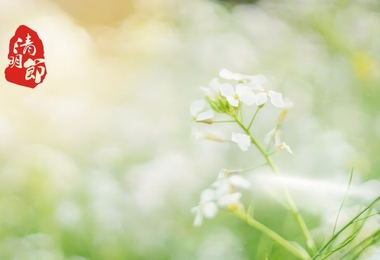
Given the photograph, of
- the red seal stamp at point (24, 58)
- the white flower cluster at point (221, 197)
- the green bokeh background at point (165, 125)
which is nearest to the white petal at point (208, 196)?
the white flower cluster at point (221, 197)

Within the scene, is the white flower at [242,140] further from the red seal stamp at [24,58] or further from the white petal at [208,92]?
the red seal stamp at [24,58]

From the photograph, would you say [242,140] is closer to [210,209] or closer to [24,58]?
[210,209]

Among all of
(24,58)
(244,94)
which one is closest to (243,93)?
(244,94)

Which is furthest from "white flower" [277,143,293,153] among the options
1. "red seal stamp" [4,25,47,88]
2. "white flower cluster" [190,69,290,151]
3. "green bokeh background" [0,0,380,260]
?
"red seal stamp" [4,25,47,88]

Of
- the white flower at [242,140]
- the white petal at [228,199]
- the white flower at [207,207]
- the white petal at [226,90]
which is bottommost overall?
the white flower at [207,207]

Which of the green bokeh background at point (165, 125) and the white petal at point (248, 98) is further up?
the white petal at point (248, 98)

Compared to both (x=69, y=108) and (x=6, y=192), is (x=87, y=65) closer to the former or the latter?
(x=69, y=108)

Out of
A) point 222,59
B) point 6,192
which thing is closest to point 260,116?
point 222,59
